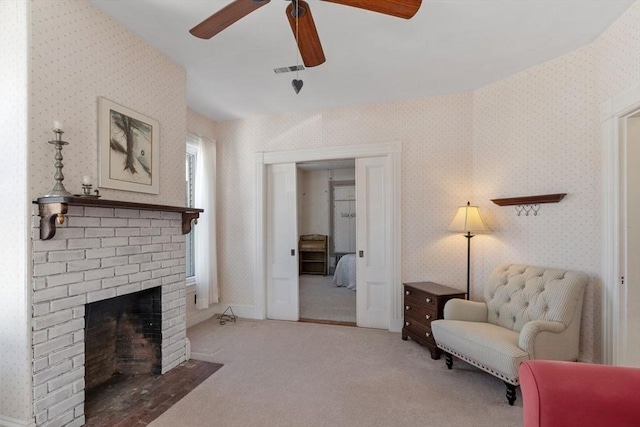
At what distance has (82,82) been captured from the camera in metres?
2.06

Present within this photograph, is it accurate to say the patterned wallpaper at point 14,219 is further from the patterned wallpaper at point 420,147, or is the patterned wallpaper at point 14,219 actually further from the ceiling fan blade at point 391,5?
the patterned wallpaper at point 420,147

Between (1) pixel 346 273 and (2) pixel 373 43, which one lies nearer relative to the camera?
(2) pixel 373 43

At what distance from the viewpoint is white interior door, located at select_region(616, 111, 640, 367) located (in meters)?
2.27

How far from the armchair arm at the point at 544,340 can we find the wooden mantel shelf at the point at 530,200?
1100mm

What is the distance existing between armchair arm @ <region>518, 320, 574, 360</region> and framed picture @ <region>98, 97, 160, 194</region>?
3083mm

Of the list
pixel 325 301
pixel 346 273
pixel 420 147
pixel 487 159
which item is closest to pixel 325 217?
pixel 346 273

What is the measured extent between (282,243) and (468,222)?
2.33m

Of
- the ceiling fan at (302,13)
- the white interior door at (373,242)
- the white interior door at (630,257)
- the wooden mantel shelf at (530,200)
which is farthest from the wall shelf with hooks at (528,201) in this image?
the ceiling fan at (302,13)

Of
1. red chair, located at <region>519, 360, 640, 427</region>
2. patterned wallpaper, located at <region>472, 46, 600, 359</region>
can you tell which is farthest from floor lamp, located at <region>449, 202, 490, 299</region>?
red chair, located at <region>519, 360, 640, 427</region>

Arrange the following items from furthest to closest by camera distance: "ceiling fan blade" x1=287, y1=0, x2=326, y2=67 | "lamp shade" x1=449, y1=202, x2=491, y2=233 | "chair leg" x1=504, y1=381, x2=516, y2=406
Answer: "lamp shade" x1=449, y1=202, x2=491, y2=233 < "chair leg" x1=504, y1=381, x2=516, y2=406 < "ceiling fan blade" x1=287, y1=0, x2=326, y2=67

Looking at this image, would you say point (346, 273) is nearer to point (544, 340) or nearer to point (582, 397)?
point (544, 340)

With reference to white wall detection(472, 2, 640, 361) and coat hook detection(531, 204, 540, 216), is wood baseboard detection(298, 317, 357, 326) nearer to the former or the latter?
white wall detection(472, 2, 640, 361)

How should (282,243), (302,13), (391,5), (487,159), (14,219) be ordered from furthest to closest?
(282,243) → (487,159) → (14,219) → (302,13) → (391,5)

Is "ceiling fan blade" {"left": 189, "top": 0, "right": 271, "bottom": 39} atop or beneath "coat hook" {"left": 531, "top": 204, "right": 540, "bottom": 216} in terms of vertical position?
atop
